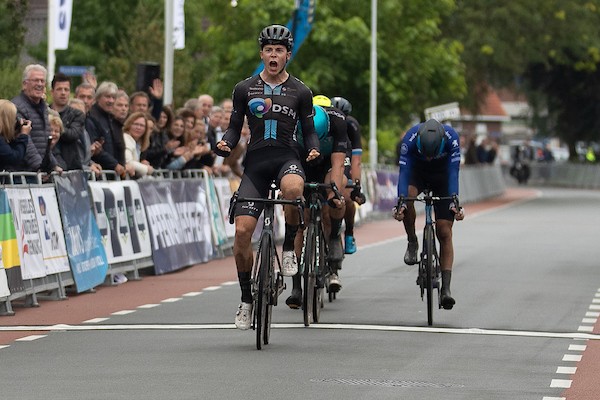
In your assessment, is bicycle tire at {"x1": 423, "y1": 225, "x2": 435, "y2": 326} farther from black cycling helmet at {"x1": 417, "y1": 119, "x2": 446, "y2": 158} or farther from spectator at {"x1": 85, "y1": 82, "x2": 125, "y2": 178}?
spectator at {"x1": 85, "y1": 82, "x2": 125, "y2": 178}

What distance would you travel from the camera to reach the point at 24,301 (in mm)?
16828

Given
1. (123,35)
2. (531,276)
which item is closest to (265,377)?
(531,276)

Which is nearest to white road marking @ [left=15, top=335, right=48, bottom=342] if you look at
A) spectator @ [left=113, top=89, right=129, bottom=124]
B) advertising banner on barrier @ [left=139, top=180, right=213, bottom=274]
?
spectator @ [left=113, top=89, right=129, bottom=124]

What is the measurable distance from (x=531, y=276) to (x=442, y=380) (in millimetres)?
9801

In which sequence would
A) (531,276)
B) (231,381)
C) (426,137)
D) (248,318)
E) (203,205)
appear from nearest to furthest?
(231,381), (248,318), (426,137), (531,276), (203,205)

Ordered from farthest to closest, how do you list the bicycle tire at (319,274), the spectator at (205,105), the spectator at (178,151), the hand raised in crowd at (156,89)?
the spectator at (205,105) → the hand raised in crowd at (156,89) → the spectator at (178,151) → the bicycle tire at (319,274)

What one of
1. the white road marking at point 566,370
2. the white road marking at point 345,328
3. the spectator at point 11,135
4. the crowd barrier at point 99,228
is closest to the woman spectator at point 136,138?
the crowd barrier at point 99,228

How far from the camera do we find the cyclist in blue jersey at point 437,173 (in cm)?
1510

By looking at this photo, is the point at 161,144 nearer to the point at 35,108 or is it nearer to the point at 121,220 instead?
the point at 121,220

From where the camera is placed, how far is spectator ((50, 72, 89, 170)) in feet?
61.0

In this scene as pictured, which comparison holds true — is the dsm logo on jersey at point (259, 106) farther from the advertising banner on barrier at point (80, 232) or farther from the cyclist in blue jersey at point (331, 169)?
the advertising banner on barrier at point (80, 232)

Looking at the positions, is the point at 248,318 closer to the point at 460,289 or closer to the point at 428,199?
the point at 428,199

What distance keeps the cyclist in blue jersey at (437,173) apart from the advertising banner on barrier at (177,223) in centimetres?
573

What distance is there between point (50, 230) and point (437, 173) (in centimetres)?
398
